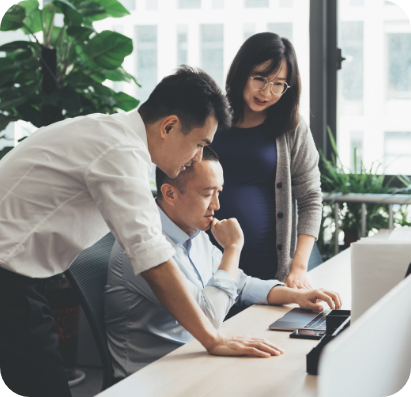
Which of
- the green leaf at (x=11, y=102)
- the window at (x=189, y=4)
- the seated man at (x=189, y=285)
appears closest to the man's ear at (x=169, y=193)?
the seated man at (x=189, y=285)

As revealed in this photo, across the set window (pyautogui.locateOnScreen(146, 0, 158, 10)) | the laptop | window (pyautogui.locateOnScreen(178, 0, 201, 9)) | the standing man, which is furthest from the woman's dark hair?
window (pyautogui.locateOnScreen(146, 0, 158, 10))

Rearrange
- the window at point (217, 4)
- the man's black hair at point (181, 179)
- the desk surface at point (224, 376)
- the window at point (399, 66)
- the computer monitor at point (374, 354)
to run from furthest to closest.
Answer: the window at point (217, 4), the window at point (399, 66), the man's black hair at point (181, 179), the desk surface at point (224, 376), the computer monitor at point (374, 354)

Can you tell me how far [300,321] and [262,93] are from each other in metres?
0.83

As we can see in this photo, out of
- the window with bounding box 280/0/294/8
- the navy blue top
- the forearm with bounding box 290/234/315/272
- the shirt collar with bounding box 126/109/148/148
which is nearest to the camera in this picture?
the shirt collar with bounding box 126/109/148/148

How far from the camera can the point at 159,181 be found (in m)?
1.57

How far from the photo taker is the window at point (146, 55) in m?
3.59

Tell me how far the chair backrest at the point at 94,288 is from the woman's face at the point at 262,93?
30.6 inches

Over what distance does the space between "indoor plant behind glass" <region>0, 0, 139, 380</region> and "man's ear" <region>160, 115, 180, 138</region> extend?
1.49 metres

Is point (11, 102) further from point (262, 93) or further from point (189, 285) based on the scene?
point (189, 285)

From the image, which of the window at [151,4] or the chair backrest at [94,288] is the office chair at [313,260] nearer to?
the chair backrest at [94,288]

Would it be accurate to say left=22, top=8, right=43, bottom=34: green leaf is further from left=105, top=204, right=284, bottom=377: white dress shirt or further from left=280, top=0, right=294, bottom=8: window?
left=105, top=204, right=284, bottom=377: white dress shirt

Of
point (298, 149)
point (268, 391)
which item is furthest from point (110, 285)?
point (298, 149)

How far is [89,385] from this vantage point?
105 inches

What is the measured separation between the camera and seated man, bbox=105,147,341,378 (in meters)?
1.33
